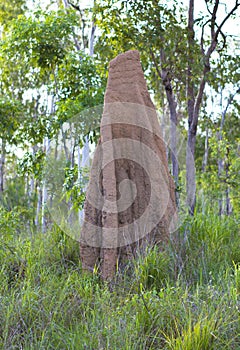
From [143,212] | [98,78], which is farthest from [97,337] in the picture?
[98,78]

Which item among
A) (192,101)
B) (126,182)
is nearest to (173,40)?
(192,101)

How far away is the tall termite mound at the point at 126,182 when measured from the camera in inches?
210

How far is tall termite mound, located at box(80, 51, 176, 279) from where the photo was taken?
210 inches

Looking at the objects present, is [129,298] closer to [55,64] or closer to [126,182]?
[126,182]

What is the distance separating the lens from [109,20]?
8.79 metres

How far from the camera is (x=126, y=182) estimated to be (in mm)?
5566

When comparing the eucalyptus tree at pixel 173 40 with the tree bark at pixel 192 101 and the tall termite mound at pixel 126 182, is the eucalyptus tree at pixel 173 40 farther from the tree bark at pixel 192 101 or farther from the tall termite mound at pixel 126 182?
the tall termite mound at pixel 126 182

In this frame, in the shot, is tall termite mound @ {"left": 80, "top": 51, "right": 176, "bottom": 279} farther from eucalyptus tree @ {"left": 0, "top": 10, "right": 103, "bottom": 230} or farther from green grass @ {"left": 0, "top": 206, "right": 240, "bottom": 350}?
eucalyptus tree @ {"left": 0, "top": 10, "right": 103, "bottom": 230}

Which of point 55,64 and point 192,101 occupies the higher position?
point 55,64

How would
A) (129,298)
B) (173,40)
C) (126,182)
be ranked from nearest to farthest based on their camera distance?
1. (129,298)
2. (126,182)
3. (173,40)

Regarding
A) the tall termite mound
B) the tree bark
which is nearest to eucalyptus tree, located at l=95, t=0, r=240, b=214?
the tree bark

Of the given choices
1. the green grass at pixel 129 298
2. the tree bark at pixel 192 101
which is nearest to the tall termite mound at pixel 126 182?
the green grass at pixel 129 298

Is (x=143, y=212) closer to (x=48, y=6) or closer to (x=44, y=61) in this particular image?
(x=44, y=61)

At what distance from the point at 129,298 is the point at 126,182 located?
5.09ft
